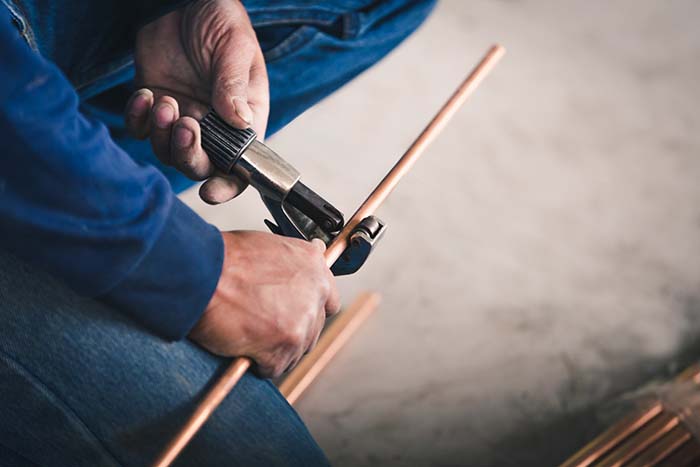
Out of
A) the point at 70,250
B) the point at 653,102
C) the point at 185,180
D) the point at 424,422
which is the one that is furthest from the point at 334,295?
the point at 653,102

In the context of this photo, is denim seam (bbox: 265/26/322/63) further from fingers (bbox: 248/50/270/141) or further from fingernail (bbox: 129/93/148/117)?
fingernail (bbox: 129/93/148/117)

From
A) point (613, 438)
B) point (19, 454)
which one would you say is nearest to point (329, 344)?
point (613, 438)

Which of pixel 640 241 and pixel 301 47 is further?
pixel 640 241

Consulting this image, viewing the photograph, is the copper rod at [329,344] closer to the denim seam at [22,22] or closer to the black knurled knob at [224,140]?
the black knurled knob at [224,140]

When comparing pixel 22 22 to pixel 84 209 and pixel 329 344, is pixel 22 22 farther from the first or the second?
pixel 329 344

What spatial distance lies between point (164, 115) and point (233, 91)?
0.07 metres

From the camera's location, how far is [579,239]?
1230mm

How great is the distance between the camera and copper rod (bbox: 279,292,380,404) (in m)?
0.94

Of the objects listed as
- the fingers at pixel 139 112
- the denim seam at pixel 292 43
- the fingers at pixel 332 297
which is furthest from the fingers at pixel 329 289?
the denim seam at pixel 292 43

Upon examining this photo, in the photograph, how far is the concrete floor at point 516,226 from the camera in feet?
3.31

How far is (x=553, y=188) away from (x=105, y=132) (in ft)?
3.15

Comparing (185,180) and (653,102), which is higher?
(653,102)

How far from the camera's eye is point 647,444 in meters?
0.80

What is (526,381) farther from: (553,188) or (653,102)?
(653,102)
